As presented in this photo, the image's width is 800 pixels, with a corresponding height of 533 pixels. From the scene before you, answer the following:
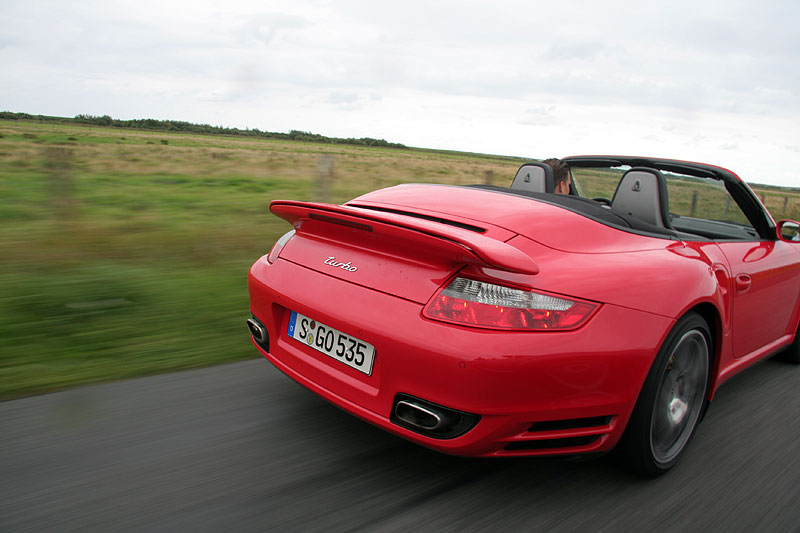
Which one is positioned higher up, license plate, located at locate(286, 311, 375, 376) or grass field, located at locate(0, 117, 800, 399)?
license plate, located at locate(286, 311, 375, 376)

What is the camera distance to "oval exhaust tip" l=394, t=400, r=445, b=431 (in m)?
2.01

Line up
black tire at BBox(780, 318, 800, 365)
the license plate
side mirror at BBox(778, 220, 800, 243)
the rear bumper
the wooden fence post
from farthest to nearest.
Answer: the wooden fence post
black tire at BBox(780, 318, 800, 365)
side mirror at BBox(778, 220, 800, 243)
the license plate
the rear bumper

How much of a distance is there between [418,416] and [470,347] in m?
0.32

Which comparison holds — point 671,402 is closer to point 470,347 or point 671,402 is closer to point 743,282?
point 743,282

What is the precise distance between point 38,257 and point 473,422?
16.4 ft

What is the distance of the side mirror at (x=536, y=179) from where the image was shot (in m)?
3.57

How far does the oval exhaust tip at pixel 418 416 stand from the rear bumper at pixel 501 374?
4 centimetres

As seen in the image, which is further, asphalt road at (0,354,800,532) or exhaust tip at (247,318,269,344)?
exhaust tip at (247,318,269,344)

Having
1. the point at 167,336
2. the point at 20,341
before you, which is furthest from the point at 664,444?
the point at 20,341

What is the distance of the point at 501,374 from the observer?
1.92 m

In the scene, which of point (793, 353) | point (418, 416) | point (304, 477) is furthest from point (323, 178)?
point (418, 416)

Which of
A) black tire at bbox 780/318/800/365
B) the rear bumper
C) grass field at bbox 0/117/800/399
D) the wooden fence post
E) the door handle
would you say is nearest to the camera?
the rear bumper

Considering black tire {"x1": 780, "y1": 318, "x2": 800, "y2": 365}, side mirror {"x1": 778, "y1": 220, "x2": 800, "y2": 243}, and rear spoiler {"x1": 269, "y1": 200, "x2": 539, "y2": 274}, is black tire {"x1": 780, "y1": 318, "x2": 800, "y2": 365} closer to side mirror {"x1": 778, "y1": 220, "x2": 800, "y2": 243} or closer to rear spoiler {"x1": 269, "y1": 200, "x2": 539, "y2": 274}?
side mirror {"x1": 778, "y1": 220, "x2": 800, "y2": 243}

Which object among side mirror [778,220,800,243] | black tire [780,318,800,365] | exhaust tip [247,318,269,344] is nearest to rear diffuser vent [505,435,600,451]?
exhaust tip [247,318,269,344]
